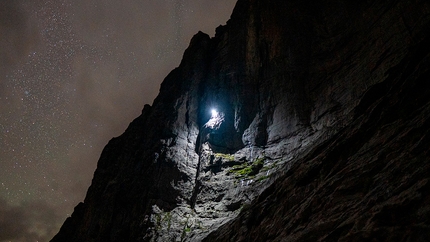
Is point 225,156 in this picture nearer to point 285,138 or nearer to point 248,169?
point 248,169

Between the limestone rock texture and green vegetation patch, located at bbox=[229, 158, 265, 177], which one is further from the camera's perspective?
green vegetation patch, located at bbox=[229, 158, 265, 177]

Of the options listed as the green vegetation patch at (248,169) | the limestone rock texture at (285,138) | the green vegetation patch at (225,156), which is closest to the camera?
the limestone rock texture at (285,138)

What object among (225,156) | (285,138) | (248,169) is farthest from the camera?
(225,156)

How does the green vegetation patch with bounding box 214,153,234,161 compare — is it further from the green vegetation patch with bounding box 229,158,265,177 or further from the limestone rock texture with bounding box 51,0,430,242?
the green vegetation patch with bounding box 229,158,265,177

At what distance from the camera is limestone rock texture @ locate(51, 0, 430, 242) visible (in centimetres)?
909

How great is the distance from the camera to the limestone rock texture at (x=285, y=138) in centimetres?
909

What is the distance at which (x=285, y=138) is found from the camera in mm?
24250

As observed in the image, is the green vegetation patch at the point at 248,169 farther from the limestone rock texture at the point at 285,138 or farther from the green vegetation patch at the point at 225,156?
the green vegetation patch at the point at 225,156

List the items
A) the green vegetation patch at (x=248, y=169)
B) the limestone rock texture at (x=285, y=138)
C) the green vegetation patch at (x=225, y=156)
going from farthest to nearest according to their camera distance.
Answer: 1. the green vegetation patch at (x=225, y=156)
2. the green vegetation patch at (x=248, y=169)
3. the limestone rock texture at (x=285, y=138)

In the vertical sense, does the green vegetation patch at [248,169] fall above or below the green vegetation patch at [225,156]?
below

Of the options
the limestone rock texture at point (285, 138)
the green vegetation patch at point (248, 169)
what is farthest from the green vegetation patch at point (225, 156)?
the green vegetation patch at point (248, 169)

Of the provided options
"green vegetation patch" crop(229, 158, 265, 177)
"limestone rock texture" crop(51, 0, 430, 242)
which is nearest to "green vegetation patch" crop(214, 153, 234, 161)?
"limestone rock texture" crop(51, 0, 430, 242)

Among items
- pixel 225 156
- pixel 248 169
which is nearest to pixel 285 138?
pixel 248 169

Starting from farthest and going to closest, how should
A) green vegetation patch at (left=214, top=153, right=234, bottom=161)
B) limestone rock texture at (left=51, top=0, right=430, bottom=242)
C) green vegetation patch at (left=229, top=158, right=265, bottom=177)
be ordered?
1. green vegetation patch at (left=214, top=153, right=234, bottom=161)
2. green vegetation patch at (left=229, top=158, right=265, bottom=177)
3. limestone rock texture at (left=51, top=0, right=430, bottom=242)
